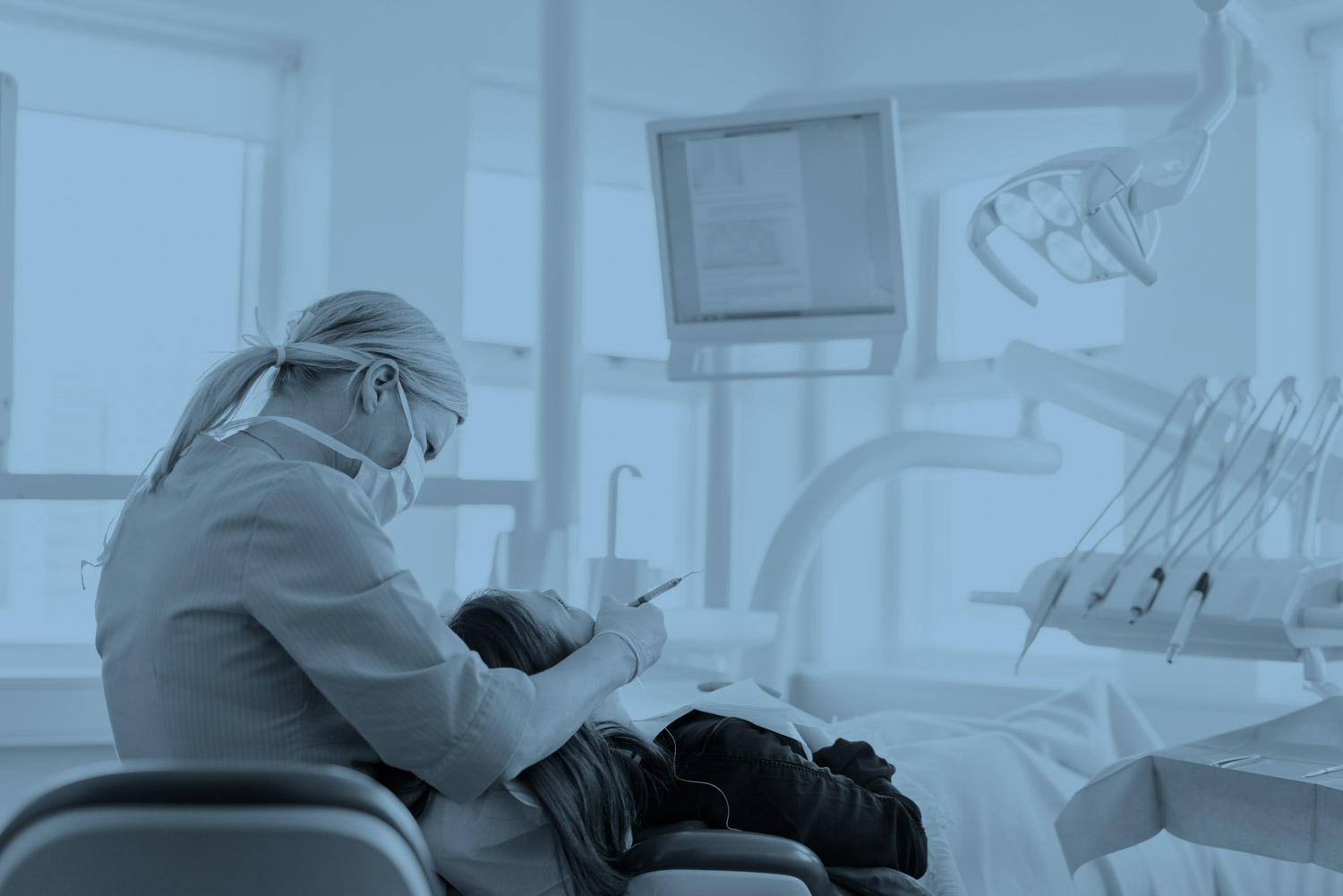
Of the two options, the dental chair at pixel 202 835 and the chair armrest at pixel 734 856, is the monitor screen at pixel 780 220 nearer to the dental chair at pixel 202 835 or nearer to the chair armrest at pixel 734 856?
the chair armrest at pixel 734 856

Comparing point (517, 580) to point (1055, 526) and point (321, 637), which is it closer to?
point (321, 637)

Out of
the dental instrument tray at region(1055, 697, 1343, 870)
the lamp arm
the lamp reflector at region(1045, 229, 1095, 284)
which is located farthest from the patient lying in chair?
the lamp arm

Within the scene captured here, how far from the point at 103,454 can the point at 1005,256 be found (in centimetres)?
242

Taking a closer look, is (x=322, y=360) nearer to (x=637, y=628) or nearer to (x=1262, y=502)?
(x=637, y=628)

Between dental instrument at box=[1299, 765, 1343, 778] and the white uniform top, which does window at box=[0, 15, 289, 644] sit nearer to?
the white uniform top

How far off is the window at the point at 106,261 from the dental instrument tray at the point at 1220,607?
2137 millimetres

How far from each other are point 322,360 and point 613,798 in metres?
0.56

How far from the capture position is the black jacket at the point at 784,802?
141 cm

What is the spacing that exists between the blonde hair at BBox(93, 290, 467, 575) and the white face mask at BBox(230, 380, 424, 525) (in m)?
Result: 0.03

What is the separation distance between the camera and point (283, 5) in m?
3.12

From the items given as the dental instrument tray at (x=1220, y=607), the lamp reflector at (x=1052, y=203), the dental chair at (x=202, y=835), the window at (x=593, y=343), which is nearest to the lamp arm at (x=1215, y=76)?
the lamp reflector at (x=1052, y=203)

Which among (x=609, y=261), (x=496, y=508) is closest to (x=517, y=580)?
(x=496, y=508)

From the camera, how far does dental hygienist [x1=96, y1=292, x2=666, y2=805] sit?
1161 mm

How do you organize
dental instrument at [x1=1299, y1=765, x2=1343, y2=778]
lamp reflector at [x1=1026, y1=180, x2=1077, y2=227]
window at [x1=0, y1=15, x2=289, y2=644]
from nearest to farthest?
dental instrument at [x1=1299, y1=765, x2=1343, y2=778]
lamp reflector at [x1=1026, y1=180, x2=1077, y2=227]
window at [x1=0, y1=15, x2=289, y2=644]
